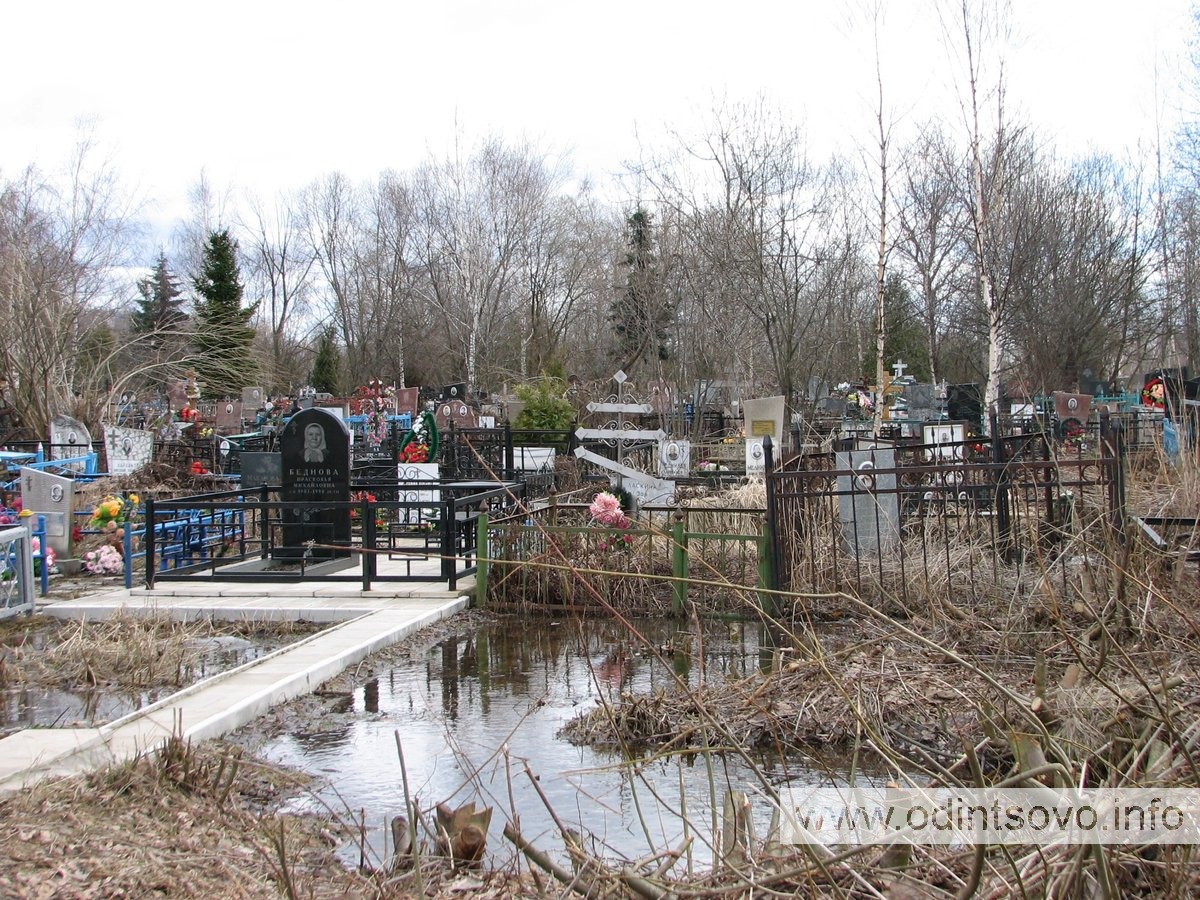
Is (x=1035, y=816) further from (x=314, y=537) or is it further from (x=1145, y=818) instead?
(x=314, y=537)

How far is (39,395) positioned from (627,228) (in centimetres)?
2825

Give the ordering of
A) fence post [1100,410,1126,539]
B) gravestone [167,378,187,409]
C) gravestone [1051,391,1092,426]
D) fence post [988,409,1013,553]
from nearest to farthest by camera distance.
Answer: fence post [1100,410,1126,539] < fence post [988,409,1013,553] < gravestone [1051,391,1092,426] < gravestone [167,378,187,409]

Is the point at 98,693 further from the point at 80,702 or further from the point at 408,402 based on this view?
the point at 408,402

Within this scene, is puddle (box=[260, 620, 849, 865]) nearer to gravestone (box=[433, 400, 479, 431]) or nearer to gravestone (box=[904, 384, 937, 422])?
gravestone (box=[433, 400, 479, 431])

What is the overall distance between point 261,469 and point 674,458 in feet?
26.1

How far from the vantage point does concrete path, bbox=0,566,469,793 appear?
5578 mm

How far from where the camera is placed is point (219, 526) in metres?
13.4

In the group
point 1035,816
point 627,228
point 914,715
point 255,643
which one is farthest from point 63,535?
point 627,228

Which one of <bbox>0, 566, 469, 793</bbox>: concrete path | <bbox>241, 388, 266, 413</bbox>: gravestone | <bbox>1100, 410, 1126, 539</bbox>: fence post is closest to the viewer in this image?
<bbox>0, 566, 469, 793</bbox>: concrete path

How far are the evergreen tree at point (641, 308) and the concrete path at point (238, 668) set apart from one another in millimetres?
25244

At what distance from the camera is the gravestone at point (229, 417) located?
3369 centimetres

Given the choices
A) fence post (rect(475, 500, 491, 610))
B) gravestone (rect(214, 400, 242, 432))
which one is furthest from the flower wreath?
gravestone (rect(214, 400, 242, 432))

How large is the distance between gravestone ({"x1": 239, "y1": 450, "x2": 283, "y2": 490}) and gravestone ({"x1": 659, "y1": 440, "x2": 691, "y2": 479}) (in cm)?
738

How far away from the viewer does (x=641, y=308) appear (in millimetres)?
40281
